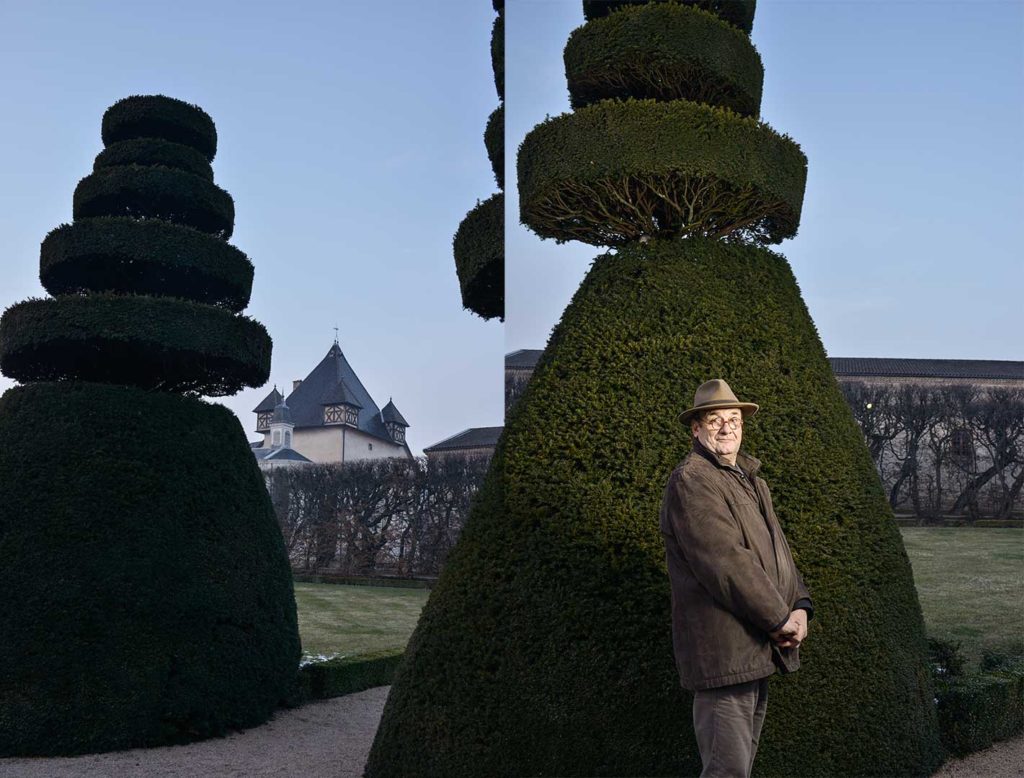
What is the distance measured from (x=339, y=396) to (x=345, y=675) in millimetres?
56705

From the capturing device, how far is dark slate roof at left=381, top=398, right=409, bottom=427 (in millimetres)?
70938

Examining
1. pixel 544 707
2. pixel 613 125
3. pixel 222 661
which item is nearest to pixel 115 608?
pixel 222 661

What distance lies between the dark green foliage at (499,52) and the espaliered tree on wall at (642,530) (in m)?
3.25

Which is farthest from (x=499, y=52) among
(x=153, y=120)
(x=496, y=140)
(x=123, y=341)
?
(x=123, y=341)

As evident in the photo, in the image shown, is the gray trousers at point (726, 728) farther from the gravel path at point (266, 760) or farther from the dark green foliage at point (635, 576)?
the gravel path at point (266, 760)

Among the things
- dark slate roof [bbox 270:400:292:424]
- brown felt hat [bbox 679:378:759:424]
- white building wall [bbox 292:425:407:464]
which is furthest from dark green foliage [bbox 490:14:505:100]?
dark slate roof [bbox 270:400:292:424]

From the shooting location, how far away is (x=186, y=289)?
9391 millimetres

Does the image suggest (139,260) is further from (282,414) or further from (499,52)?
(282,414)

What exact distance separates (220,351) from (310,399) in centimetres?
5969

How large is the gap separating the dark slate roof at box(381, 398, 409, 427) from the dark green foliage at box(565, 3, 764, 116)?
6463cm

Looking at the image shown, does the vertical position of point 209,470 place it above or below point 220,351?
below

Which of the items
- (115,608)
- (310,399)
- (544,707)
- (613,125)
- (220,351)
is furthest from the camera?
(310,399)

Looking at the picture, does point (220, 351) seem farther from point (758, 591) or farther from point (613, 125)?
point (758, 591)

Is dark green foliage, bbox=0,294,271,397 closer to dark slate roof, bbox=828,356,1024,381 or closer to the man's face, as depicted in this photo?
the man's face
